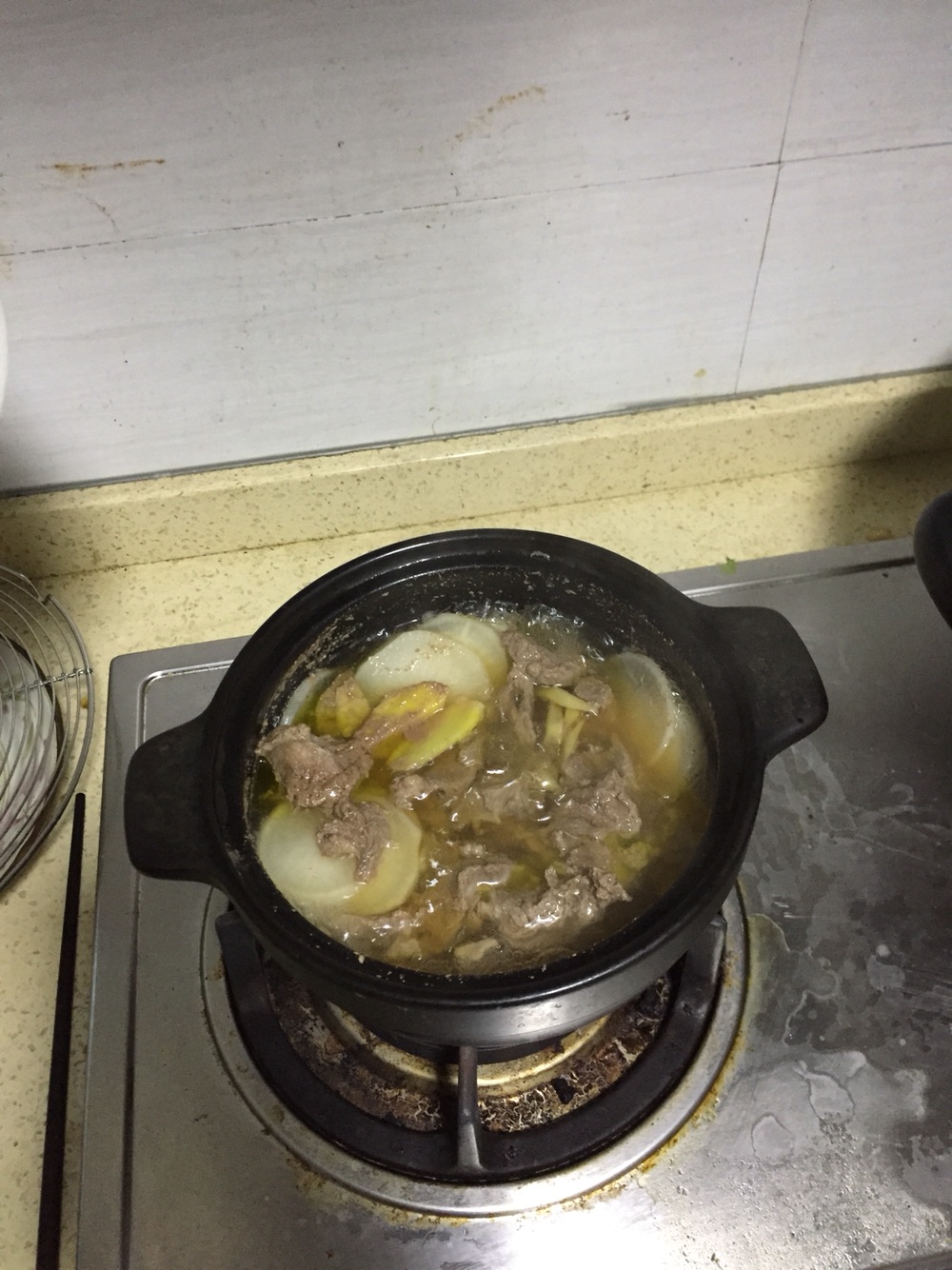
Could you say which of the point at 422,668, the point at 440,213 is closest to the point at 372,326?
the point at 440,213

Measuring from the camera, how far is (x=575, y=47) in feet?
2.90

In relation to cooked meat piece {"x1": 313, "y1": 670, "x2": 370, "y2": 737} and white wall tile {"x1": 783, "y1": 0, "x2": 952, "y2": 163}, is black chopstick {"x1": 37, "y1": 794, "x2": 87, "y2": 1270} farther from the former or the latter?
white wall tile {"x1": 783, "y1": 0, "x2": 952, "y2": 163}

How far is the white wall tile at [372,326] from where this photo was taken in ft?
3.28

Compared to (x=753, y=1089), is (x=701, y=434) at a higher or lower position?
higher

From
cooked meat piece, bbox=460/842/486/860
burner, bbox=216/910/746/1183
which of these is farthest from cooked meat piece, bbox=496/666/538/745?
burner, bbox=216/910/746/1183

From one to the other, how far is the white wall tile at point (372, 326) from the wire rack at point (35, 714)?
181 millimetres

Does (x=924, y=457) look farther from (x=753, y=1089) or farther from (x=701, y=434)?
(x=753, y=1089)

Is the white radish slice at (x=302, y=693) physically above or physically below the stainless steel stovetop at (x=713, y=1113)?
above

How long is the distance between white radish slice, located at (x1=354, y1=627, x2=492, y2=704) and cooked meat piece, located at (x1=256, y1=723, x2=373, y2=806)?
103 mm

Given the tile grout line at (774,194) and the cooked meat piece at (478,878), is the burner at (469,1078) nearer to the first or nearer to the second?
the cooked meat piece at (478,878)

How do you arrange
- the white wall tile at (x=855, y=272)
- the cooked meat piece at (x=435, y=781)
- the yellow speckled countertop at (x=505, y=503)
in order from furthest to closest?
the yellow speckled countertop at (x=505, y=503), the white wall tile at (x=855, y=272), the cooked meat piece at (x=435, y=781)

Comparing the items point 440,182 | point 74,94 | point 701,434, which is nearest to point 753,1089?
point 701,434

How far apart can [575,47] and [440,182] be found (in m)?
0.18

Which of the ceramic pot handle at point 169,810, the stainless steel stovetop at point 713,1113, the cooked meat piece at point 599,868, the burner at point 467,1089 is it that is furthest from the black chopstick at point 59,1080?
the cooked meat piece at point 599,868
